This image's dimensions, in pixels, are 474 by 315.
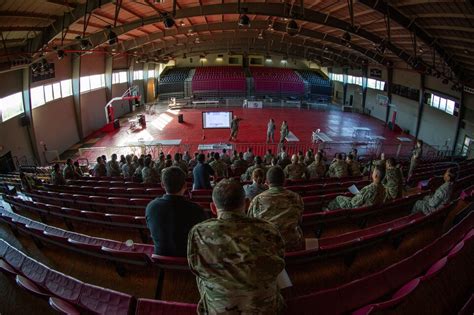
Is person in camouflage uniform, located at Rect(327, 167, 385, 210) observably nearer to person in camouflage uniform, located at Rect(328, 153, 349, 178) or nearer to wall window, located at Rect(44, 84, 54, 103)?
person in camouflage uniform, located at Rect(328, 153, 349, 178)

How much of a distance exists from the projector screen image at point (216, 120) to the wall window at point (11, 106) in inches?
432

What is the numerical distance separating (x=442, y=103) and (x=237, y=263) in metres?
23.8

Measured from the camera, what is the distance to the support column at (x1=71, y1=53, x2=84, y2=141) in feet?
64.7

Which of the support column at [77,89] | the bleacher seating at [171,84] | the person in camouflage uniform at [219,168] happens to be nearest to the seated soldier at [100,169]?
the person in camouflage uniform at [219,168]

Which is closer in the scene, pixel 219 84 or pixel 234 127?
pixel 234 127

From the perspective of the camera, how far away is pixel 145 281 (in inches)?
154

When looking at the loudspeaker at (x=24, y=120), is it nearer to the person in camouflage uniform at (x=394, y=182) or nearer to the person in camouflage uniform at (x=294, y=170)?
the person in camouflage uniform at (x=294, y=170)

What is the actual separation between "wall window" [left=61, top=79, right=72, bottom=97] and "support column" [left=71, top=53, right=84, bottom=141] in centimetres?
28

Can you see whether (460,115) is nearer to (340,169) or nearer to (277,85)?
(340,169)

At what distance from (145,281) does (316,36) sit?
72.8 feet

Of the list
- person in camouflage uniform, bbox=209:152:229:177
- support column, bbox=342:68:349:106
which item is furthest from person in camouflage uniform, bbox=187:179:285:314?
support column, bbox=342:68:349:106

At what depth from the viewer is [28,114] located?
1525 cm

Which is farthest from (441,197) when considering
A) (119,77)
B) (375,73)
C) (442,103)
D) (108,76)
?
(119,77)

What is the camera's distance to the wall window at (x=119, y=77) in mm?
27844
